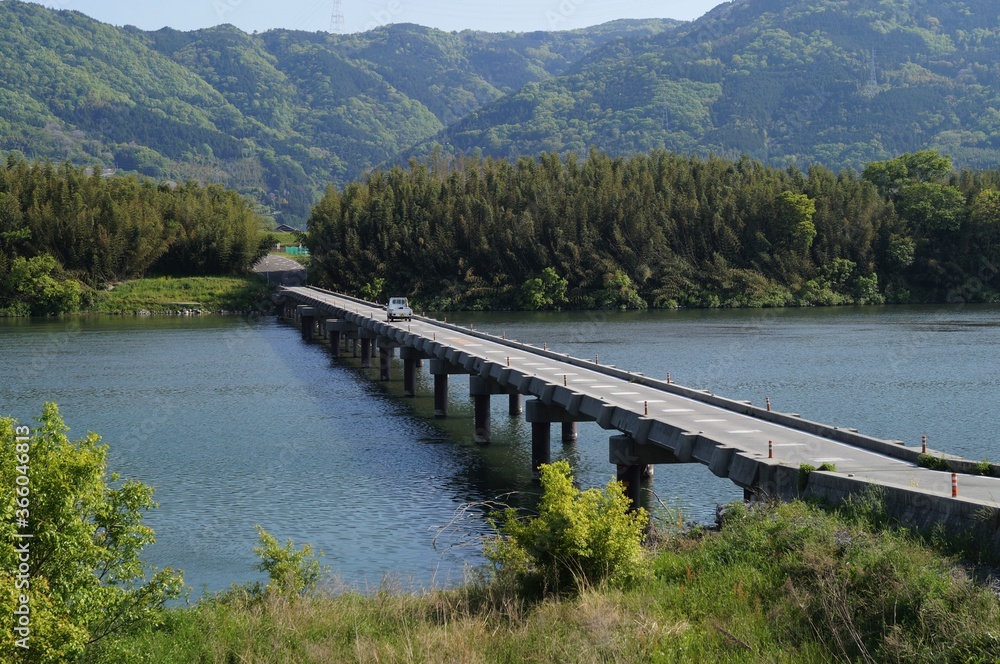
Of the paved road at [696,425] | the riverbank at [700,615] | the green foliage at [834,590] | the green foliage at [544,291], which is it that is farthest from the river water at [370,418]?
the green foliage at [544,291]

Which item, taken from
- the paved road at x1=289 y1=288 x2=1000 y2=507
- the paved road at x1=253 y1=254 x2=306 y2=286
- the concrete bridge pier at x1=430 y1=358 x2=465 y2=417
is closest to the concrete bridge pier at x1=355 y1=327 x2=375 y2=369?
the concrete bridge pier at x1=430 y1=358 x2=465 y2=417

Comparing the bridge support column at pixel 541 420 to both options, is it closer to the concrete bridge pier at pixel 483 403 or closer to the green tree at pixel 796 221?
the concrete bridge pier at pixel 483 403

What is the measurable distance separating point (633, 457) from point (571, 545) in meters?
8.99

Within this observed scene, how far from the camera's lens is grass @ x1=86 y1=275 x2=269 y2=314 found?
4294 inches

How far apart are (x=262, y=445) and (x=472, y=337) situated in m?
18.7

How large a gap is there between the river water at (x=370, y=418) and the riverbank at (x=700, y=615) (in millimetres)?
4677

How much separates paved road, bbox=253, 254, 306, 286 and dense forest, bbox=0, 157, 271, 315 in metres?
2.45

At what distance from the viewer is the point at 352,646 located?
45.4 ft

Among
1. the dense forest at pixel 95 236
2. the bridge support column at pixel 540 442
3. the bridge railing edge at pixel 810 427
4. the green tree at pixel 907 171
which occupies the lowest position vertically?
the bridge support column at pixel 540 442

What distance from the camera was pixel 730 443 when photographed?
2138 cm

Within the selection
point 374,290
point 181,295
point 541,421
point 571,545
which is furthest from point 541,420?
point 181,295

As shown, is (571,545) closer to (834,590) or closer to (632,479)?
(834,590)

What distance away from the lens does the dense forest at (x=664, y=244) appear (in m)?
114

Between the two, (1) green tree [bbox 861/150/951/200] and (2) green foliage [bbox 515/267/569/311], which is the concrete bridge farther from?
(1) green tree [bbox 861/150/951/200]
